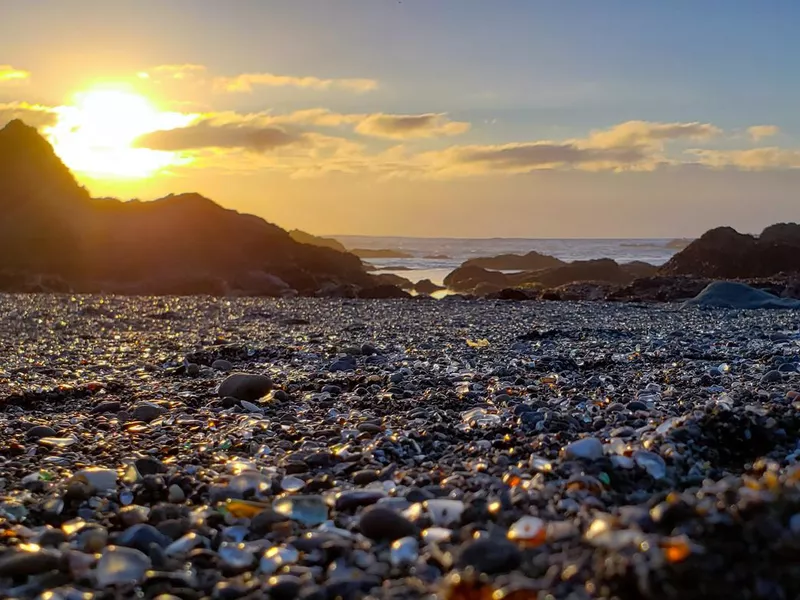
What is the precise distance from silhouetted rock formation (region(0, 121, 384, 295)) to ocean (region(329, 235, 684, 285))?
804 centimetres

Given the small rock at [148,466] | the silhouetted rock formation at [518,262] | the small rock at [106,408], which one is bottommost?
the small rock at [106,408]

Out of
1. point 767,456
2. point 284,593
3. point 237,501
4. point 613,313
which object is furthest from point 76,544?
point 613,313

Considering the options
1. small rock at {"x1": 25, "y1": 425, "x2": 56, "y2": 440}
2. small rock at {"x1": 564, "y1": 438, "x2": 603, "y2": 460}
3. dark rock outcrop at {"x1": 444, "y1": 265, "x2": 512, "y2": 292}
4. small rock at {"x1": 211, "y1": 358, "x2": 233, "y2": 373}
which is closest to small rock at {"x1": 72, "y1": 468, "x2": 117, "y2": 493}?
small rock at {"x1": 25, "y1": 425, "x2": 56, "y2": 440}

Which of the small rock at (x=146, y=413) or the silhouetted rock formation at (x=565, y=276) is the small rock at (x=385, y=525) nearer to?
the small rock at (x=146, y=413)

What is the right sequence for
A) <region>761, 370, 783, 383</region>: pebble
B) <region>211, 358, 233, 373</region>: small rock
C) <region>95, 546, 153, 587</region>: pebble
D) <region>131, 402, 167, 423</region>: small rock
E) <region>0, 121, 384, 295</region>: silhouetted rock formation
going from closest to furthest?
<region>95, 546, 153, 587</region>: pebble, <region>131, 402, 167, 423</region>: small rock, <region>761, 370, 783, 383</region>: pebble, <region>211, 358, 233, 373</region>: small rock, <region>0, 121, 384, 295</region>: silhouetted rock formation

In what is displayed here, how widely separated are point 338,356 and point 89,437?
11.4ft

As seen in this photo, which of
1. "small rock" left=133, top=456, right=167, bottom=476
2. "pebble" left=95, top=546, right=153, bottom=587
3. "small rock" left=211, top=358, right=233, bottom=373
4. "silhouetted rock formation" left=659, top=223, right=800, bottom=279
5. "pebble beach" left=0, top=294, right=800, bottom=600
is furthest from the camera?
"silhouetted rock formation" left=659, top=223, right=800, bottom=279

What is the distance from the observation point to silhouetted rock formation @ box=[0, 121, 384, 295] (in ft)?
86.0

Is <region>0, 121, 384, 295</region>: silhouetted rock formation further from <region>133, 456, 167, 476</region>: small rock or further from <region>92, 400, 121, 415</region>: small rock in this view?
<region>133, 456, 167, 476</region>: small rock

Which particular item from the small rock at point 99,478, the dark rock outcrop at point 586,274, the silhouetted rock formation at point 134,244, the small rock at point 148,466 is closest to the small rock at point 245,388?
the small rock at point 148,466

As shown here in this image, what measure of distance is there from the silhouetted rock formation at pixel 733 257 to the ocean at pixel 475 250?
12.3 metres

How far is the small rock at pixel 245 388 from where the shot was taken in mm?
4699

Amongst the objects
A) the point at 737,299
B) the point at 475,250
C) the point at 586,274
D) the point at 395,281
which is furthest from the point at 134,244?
the point at 475,250

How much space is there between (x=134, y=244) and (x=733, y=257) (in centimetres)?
2470
